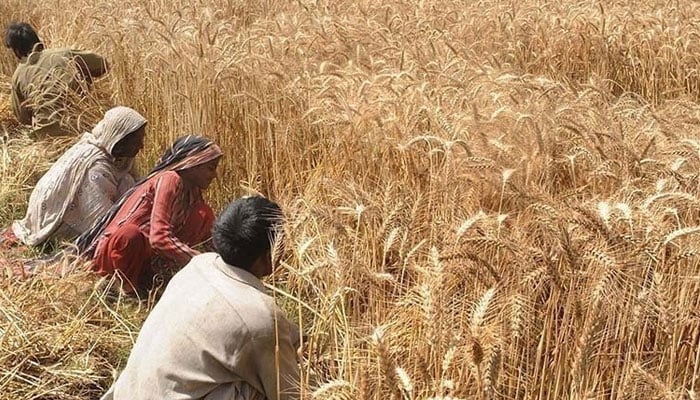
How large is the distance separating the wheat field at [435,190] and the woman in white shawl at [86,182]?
562 millimetres

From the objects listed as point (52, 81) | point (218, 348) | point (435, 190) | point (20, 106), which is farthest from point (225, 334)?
point (20, 106)

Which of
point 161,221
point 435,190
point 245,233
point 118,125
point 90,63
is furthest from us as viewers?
point 90,63

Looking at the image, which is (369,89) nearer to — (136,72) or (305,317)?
(305,317)

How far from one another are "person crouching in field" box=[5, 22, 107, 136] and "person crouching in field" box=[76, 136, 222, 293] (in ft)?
6.25

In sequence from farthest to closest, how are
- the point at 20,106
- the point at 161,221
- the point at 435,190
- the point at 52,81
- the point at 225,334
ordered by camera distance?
the point at 20,106 < the point at 52,81 < the point at 161,221 < the point at 435,190 < the point at 225,334

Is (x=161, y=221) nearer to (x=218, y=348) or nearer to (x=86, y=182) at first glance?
(x=86, y=182)

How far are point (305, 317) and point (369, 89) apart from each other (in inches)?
49.8

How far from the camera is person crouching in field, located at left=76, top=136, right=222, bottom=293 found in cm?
359

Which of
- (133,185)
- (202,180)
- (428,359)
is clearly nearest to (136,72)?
(133,185)

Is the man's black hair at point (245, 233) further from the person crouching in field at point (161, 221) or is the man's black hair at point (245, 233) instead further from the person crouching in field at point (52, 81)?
the person crouching in field at point (52, 81)

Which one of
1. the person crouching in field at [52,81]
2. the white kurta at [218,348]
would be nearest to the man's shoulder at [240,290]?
the white kurta at [218,348]

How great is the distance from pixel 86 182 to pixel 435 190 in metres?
1.97

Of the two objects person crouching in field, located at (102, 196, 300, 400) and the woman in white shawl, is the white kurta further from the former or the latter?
the woman in white shawl

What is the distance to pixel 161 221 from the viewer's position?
3.58 m
